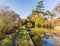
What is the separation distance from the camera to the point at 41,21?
102 ft

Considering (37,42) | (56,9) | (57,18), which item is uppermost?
(56,9)

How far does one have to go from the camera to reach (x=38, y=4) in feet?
120

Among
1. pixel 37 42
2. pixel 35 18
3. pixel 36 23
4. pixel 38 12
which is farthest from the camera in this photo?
pixel 38 12

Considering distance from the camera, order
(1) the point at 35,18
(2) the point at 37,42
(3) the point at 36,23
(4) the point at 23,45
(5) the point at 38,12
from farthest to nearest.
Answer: (5) the point at 38,12
(1) the point at 35,18
(3) the point at 36,23
(2) the point at 37,42
(4) the point at 23,45

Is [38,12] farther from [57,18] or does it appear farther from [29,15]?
[57,18]

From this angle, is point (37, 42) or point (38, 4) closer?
point (37, 42)

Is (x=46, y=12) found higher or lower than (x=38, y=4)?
lower

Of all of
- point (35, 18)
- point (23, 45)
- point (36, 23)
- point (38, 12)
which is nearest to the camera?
point (23, 45)

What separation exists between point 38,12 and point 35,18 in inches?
145

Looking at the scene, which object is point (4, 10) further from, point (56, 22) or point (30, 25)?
point (56, 22)

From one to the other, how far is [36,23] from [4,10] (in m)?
13.3

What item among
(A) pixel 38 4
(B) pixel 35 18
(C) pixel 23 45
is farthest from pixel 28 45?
(A) pixel 38 4

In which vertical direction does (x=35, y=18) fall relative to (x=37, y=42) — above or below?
above

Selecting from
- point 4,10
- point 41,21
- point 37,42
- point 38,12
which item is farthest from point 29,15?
point 37,42
